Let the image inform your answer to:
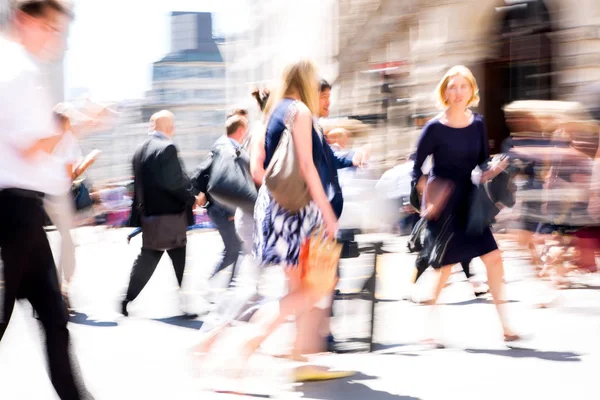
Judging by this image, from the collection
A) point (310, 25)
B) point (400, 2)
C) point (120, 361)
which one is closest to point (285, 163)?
point (120, 361)

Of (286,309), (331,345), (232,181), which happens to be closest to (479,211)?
(331,345)

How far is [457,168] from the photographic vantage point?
6254 millimetres

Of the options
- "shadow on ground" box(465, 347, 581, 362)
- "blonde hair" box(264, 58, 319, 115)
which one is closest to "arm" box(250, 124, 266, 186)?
"blonde hair" box(264, 58, 319, 115)

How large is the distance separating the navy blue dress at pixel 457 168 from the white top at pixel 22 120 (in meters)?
3.12

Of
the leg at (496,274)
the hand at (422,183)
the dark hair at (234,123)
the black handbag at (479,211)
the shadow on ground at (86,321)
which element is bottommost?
the shadow on ground at (86,321)

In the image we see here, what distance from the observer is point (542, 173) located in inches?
372

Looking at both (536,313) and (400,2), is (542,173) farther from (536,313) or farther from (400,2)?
(400,2)

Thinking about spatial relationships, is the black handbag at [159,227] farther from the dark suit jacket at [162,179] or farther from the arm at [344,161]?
the arm at [344,161]

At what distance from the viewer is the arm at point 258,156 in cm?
573

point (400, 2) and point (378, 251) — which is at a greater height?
point (400, 2)

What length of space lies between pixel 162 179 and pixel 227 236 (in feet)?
2.55

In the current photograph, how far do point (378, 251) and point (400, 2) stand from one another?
18.8m

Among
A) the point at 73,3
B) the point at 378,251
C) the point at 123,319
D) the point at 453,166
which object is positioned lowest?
the point at 123,319

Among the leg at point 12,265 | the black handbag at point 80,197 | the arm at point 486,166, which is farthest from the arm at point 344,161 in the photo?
the black handbag at point 80,197
